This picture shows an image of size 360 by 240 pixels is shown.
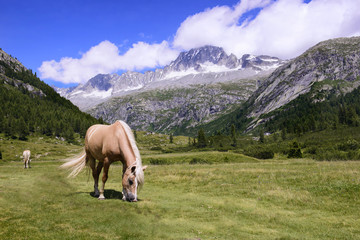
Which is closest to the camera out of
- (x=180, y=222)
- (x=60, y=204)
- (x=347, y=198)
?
(x=180, y=222)

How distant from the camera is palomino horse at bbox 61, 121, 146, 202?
1469 cm

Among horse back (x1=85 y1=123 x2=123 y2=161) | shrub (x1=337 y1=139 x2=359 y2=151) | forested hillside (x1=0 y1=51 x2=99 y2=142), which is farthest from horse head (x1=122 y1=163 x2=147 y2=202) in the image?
forested hillside (x1=0 y1=51 x2=99 y2=142)

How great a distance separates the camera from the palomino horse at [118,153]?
578 inches

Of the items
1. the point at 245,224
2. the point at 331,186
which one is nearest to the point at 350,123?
the point at 331,186

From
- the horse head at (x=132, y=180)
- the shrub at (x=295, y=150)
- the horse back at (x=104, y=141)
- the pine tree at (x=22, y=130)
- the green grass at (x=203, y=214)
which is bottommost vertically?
the shrub at (x=295, y=150)

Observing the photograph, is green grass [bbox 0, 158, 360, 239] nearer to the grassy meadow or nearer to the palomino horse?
the grassy meadow

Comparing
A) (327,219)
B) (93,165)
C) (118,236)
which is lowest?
(327,219)

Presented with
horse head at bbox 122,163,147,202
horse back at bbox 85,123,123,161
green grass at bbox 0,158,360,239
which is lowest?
green grass at bbox 0,158,360,239

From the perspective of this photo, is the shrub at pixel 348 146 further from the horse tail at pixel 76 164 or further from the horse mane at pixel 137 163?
the horse tail at pixel 76 164

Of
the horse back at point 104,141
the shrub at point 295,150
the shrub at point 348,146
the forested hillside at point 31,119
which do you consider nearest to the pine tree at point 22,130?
the forested hillside at point 31,119

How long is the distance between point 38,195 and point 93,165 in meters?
Result: 4.27

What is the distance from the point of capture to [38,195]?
15.2 m

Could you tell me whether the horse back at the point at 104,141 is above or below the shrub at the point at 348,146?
above

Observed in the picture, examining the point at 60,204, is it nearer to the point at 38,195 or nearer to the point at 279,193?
the point at 38,195
